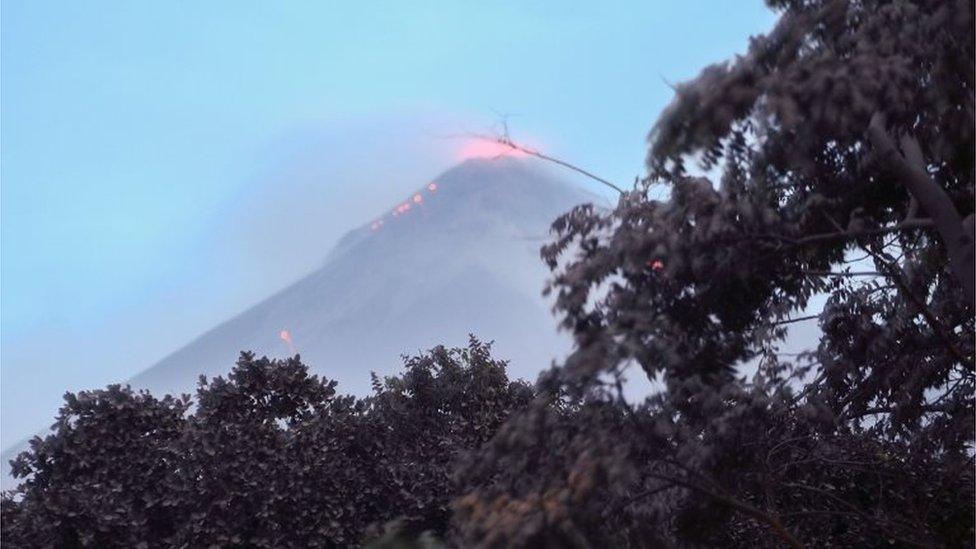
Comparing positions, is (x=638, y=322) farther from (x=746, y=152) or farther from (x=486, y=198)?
(x=486, y=198)

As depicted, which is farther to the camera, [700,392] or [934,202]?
[700,392]

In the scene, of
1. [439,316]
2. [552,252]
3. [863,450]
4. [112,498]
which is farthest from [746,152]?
[439,316]

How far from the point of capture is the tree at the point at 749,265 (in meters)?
6.27

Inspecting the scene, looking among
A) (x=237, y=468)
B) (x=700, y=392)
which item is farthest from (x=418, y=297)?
(x=700, y=392)

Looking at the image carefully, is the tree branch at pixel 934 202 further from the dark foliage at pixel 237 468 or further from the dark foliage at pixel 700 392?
the dark foliage at pixel 237 468

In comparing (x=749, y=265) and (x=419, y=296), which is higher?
(x=419, y=296)

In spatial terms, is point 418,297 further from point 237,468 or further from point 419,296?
point 237,468

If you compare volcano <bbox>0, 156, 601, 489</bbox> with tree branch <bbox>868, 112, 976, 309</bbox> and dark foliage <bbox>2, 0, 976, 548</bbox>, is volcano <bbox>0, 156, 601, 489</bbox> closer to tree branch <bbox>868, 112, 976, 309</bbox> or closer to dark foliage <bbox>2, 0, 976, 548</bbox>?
dark foliage <bbox>2, 0, 976, 548</bbox>

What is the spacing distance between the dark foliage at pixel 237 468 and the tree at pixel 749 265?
3.61 meters

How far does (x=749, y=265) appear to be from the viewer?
7160mm

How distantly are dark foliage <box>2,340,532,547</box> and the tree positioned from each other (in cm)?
361

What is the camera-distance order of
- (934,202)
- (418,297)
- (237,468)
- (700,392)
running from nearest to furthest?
(934,202)
(700,392)
(237,468)
(418,297)

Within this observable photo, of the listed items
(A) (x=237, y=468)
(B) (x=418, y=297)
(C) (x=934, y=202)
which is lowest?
(C) (x=934, y=202)

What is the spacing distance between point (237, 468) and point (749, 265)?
6.15 meters
